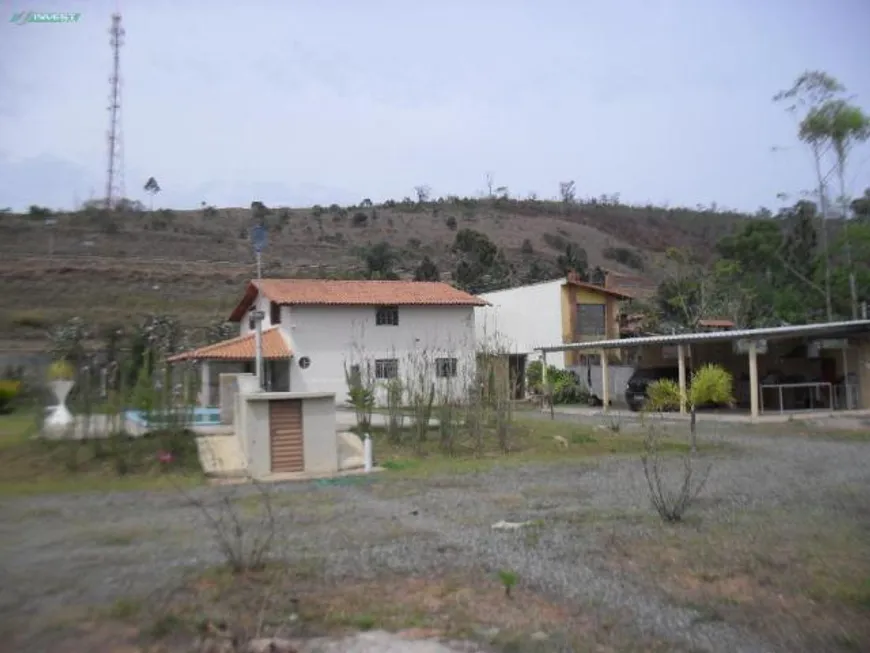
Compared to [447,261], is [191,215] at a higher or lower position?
higher

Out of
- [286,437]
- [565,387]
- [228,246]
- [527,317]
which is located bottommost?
[286,437]

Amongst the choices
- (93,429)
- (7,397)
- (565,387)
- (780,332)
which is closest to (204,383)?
(7,397)

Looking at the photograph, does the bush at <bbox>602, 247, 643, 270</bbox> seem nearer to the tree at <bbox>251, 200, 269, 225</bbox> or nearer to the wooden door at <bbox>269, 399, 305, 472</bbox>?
the tree at <bbox>251, 200, 269, 225</bbox>

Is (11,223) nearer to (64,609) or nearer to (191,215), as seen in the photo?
(191,215)

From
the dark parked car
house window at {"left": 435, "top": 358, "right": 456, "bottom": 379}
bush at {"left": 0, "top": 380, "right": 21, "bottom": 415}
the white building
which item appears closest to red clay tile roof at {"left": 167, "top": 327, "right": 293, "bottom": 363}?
bush at {"left": 0, "top": 380, "right": 21, "bottom": 415}

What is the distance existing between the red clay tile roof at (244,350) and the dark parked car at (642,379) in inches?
532

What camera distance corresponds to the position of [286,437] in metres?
16.0

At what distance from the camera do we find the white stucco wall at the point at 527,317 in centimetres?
4000

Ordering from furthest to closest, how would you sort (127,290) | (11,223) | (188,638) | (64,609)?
(11,223) < (127,290) < (64,609) < (188,638)

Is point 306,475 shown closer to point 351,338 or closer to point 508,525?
point 508,525

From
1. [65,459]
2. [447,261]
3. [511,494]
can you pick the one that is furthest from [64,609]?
[447,261]

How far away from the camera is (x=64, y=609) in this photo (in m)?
5.69

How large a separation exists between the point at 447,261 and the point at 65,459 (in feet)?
168

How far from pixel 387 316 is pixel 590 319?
11.0 m
